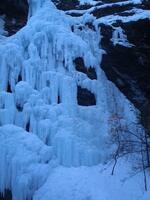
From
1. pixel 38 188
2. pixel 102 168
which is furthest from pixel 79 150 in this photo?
pixel 38 188

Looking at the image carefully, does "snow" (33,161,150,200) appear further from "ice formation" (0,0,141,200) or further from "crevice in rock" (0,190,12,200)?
"crevice in rock" (0,190,12,200)

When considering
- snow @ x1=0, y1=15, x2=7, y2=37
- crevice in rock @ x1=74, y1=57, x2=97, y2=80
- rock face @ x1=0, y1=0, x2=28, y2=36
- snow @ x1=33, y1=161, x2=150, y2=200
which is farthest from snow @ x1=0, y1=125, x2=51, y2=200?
rock face @ x1=0, y1=0, x2=28, y2=36

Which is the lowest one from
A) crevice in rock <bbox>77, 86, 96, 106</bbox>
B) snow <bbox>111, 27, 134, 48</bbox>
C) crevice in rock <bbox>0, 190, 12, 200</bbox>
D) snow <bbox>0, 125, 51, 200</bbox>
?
crevice in rock <bbox>0, 190, 12, 200</bbox>

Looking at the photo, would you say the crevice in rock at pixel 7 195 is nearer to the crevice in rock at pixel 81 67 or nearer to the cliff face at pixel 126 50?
the crevice in rock at pixel 81 67

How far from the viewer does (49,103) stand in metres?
15.0

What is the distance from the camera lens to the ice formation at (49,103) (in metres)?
13.5

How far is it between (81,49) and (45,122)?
3.85 m

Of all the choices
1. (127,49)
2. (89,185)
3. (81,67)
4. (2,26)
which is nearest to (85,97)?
(81,67)

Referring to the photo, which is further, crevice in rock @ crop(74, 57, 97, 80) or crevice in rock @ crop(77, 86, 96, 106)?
crevice in rock @ crop(74, 57, 97, 80)

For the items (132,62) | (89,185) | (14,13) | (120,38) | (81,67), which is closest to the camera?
(89,185)

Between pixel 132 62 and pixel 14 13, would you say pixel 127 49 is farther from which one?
pixel 14 13

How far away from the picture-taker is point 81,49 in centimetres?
1622

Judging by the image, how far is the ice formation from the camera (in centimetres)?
1349

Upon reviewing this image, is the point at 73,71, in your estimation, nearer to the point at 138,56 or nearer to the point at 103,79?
the point at 103,79
